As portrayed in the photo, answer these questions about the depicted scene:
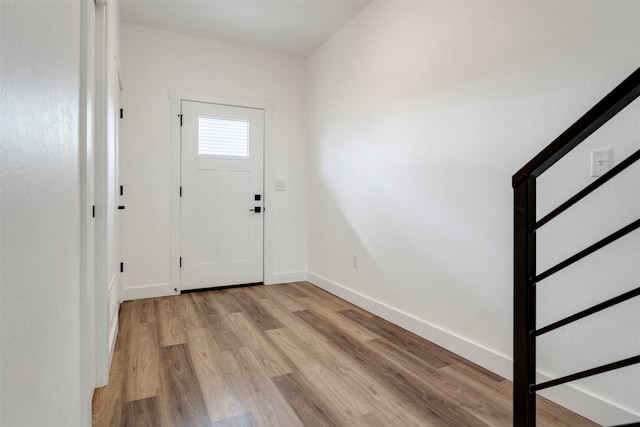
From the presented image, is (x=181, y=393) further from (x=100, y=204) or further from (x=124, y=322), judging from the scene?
(x=124, y=322)

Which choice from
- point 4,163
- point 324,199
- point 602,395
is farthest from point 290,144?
point 4,163

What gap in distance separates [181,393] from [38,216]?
A: 4.63 feet

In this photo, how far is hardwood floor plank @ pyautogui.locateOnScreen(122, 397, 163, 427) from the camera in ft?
5.12

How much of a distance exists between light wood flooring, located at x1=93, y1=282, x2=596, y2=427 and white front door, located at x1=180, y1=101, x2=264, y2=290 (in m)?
0.93

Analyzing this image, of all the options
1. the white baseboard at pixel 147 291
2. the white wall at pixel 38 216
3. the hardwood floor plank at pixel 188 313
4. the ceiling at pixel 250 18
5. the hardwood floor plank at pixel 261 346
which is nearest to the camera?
the white wall at pixel 38 216

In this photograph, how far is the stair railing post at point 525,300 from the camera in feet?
3.67

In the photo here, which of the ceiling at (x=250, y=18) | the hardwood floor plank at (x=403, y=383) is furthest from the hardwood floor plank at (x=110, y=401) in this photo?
the ceiling at (x=250, y=18)

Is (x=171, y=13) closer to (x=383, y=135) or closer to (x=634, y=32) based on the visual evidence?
(x=383, y=135)

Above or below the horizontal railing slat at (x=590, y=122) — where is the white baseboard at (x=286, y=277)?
below

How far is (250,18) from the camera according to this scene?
132 inches

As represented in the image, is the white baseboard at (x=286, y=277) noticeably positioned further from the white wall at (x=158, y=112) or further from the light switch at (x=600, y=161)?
the light switch at (x=600, y=161)

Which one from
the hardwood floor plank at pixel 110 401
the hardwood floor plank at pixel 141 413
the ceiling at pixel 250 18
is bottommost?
the hardwood floor plank at pixel 141 413

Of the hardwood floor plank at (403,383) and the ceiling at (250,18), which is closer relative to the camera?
the hardwood floor plank at (403,383)

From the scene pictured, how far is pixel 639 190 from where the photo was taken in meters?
1.46
